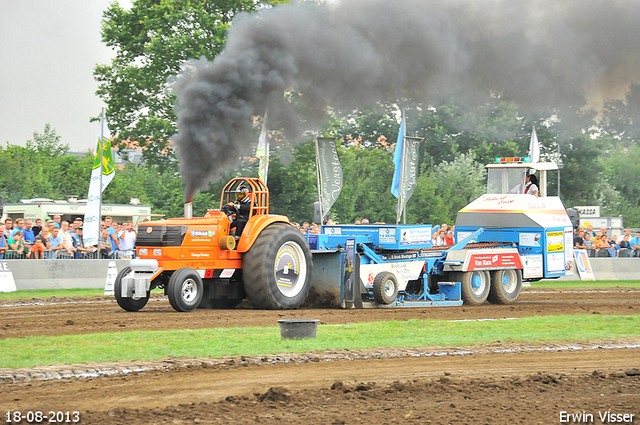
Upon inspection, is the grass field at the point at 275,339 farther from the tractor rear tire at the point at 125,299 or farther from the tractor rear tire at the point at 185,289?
the tractor rear tire at the point at 125,299

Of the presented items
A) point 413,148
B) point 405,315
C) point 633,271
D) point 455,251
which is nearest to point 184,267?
point 405,315

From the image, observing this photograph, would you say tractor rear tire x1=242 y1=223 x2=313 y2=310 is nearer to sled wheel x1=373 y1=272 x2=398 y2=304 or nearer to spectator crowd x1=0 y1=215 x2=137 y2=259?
sled wheel x1=373 y1=272 x2=398 y2=304

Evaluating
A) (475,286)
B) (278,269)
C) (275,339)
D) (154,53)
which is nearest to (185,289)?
(278,269)

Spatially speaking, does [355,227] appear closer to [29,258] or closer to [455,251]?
[455,251]

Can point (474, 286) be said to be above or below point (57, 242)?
below

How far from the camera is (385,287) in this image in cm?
1439

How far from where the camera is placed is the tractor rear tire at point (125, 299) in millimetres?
12523

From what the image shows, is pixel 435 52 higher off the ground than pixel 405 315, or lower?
higher

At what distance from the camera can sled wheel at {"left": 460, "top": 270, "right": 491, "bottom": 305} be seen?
52.2 ft

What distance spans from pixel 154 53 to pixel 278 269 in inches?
892

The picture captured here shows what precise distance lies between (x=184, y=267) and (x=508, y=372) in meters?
6.34

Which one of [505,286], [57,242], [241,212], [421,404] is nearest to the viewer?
[421,404]

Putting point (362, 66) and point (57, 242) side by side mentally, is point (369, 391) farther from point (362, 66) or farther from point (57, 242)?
point (57, 242)

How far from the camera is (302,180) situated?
34562 mm
